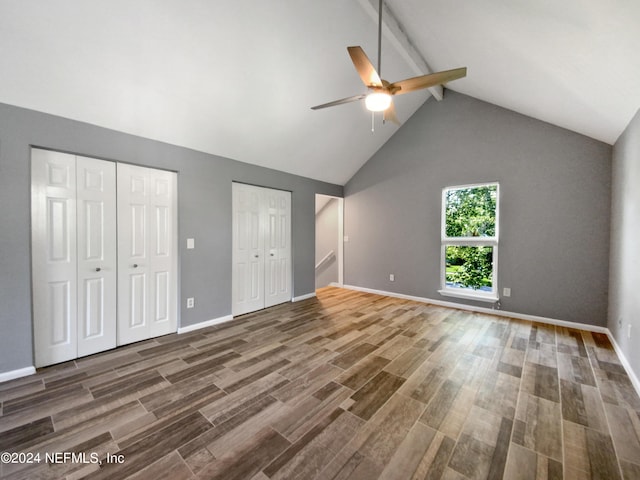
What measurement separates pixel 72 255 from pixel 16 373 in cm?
108

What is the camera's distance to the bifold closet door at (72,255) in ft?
7.81

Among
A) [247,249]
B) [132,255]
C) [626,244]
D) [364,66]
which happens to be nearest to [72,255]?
[132,255]

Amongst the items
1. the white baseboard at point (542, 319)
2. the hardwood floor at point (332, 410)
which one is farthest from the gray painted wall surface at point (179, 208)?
the white baseboard at point (542, 319)

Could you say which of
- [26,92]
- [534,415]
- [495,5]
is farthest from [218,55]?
[534,415]

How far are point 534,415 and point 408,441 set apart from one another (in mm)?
999

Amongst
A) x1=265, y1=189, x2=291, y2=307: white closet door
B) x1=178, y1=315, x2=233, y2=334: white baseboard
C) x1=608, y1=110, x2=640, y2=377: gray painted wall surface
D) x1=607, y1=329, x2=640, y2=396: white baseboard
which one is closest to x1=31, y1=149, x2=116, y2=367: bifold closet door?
x1=178, y1=315, x2=233, y2=334: white baseboard

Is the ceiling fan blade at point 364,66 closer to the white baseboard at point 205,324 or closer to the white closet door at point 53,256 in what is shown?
the white closet door at point 53,256

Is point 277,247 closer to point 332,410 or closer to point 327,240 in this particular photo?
point 327,240

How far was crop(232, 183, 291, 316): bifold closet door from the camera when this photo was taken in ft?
13.0

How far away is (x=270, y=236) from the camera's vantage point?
4410 mm

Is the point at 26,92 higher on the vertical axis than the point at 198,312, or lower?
higher

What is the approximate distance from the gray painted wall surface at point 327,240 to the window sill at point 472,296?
2.52 meters

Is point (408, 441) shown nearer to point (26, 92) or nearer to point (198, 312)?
point (198, 312)

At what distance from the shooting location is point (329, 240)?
643 centimetres
